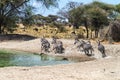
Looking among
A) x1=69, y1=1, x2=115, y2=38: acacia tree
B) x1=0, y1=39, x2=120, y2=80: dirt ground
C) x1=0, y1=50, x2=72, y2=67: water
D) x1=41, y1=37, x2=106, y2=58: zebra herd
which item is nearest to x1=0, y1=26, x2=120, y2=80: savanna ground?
x1=0, y1=39, x2=120, y2=80: dirt ground

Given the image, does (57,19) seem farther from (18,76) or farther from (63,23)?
(18,76)

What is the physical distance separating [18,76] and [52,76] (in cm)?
145

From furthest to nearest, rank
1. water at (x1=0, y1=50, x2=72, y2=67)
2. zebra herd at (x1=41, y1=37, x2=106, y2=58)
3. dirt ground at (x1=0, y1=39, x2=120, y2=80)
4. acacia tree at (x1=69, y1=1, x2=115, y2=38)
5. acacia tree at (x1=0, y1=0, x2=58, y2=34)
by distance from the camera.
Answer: acacia tree at (x1=69, y1=1, x2=115, y2=38) → acacia tree at (x1=0, y1=0, x2=58, y2=34) → zebra herd at (x1=41, y1=37, x2=106, y2=58) → water at (x1=0, y1=50, x2=72, y2=67) → dirt ground at (x1=0, y1=39, x2=120, y2=80)

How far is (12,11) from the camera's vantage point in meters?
49.0

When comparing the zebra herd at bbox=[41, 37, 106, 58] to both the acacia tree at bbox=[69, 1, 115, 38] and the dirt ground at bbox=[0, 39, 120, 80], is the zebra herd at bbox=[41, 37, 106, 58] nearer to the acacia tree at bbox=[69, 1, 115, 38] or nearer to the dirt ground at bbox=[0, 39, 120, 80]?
the dirt ground at bbox=[0, 39, 120, 80]

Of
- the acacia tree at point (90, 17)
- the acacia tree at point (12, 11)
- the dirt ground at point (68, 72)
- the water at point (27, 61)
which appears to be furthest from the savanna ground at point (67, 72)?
the acacia tree at point (90, 17)

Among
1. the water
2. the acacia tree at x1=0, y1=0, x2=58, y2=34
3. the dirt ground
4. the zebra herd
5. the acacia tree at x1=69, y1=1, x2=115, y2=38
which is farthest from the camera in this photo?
the acacia tree at x1=69, y1=1, x2=115, y2=38

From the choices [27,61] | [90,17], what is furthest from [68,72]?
[90,17]

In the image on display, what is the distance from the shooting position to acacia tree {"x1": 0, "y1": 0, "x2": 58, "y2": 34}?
4769 cm

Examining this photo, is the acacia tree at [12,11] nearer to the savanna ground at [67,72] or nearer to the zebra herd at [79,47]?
the zebra herd at [79,47]

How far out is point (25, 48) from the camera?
37094mm

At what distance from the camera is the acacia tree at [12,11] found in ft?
156

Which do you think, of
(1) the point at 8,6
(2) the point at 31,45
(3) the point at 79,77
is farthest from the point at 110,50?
(1) the point at 8,6

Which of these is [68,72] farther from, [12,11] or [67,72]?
[12,11]
